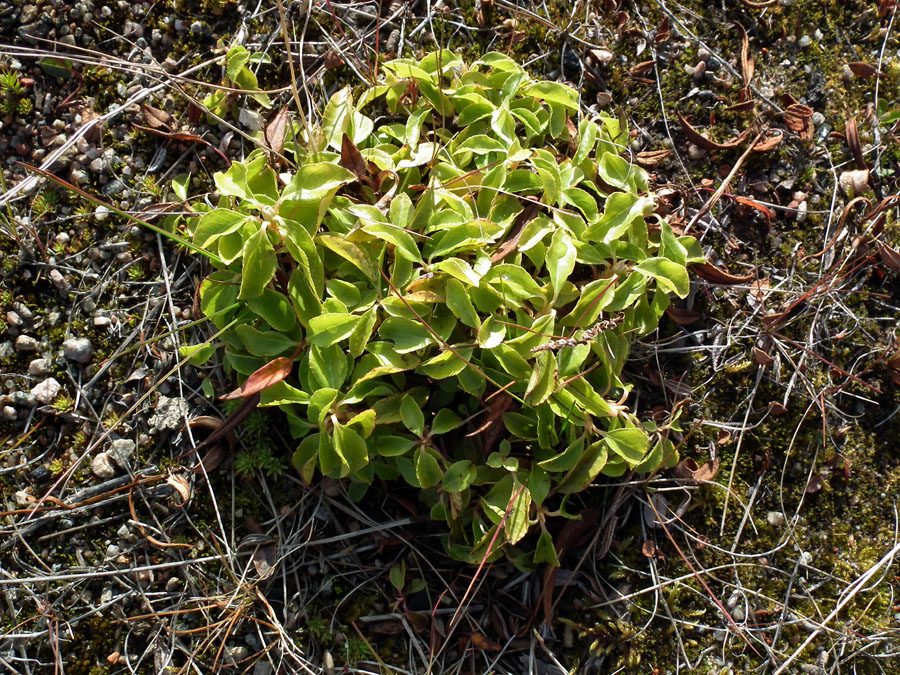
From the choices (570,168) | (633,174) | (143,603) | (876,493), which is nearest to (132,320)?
(143,603)

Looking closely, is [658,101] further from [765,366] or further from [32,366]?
[32,366]

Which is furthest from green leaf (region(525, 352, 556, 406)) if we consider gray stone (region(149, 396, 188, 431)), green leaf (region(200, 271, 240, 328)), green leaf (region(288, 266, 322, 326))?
gray stone (region(149, 396, 188, 431))

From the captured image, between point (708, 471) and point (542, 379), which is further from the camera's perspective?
point (708, 471)

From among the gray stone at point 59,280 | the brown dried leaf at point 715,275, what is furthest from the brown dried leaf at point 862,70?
the gray stone at point 59,280

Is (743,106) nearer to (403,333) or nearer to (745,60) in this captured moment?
(745,60)

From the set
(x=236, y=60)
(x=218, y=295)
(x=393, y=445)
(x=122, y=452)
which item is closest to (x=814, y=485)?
(x=393, y=445)

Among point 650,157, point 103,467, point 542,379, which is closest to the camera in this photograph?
A: point 542,379

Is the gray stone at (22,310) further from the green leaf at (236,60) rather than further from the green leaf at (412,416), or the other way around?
the green leaf at (412,416)

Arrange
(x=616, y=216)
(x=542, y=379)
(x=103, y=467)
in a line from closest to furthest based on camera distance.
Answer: (x=542, y=379) < (x=616, y=216) < (x=103, y=467)
